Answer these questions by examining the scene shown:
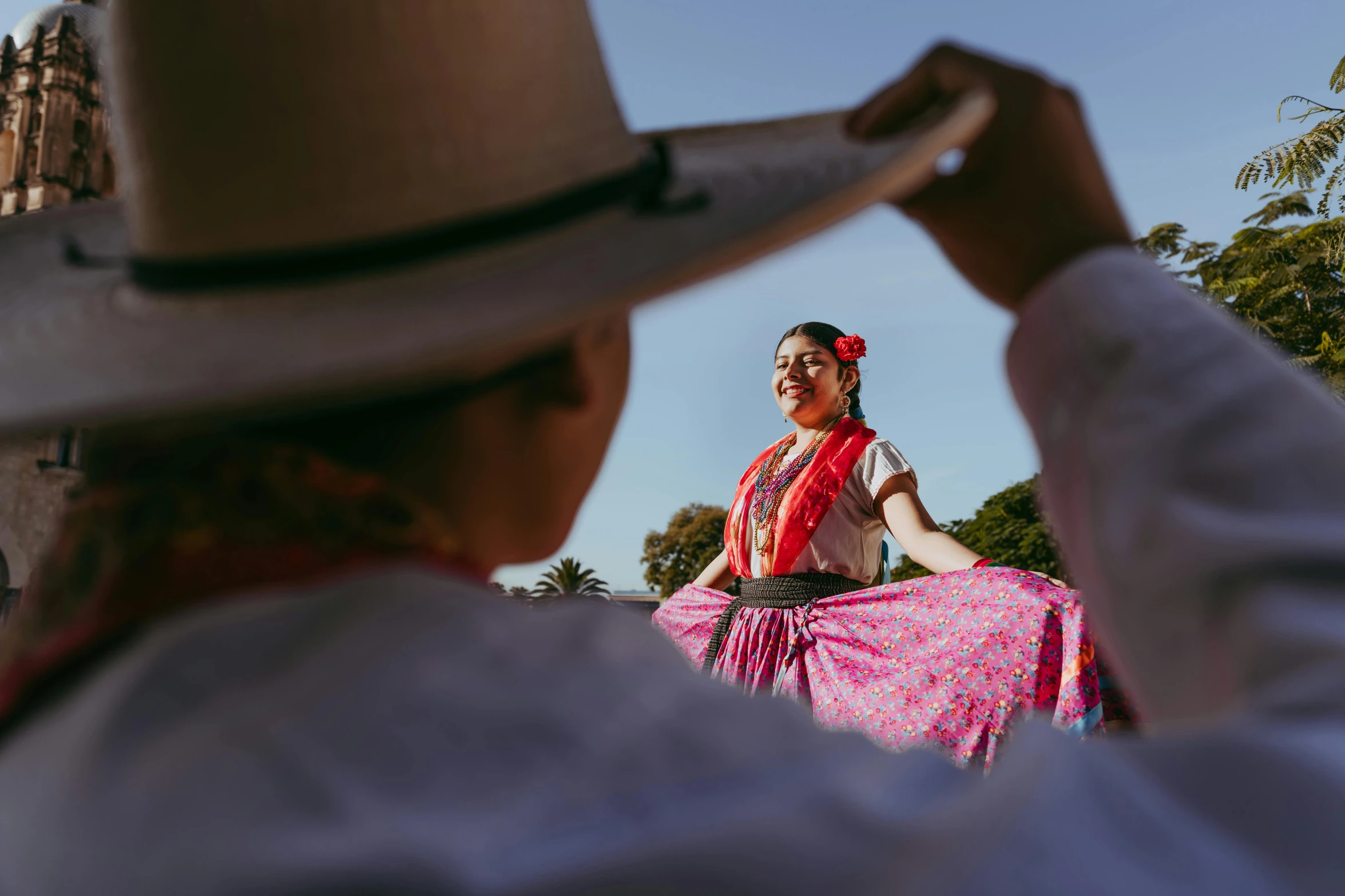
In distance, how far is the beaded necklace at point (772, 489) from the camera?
4.12 metres

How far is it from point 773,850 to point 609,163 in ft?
1.96

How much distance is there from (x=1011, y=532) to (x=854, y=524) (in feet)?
75.3

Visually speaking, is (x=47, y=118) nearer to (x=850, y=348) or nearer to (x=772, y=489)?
(x=850, y=348)

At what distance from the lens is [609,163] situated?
81 centimetres

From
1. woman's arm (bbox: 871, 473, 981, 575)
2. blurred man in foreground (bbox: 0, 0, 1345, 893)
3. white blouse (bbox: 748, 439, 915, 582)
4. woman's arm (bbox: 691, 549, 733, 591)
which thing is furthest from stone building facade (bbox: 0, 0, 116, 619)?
blurred man in foreground (bbox: 0, 0, 1345, 893)

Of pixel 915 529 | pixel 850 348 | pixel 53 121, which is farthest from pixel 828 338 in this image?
pixel 53 121

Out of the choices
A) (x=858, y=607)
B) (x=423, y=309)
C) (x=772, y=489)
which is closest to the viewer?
(x=423, y=309)

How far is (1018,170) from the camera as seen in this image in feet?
2.39

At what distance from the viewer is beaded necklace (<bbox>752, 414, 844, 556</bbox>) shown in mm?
4117

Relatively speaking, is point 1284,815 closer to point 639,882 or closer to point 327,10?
point 639,882

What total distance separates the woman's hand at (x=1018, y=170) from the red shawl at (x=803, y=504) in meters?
3.30

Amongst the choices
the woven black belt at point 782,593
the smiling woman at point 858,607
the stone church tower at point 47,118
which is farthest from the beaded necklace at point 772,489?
the stone church tower at point 47,118

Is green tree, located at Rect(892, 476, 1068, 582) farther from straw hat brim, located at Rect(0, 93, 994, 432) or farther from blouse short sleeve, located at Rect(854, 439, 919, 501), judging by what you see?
straw hat brim, located at Rect(0, 93, 994, 432)

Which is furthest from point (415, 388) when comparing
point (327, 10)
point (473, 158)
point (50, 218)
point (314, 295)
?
point (50, 218)
